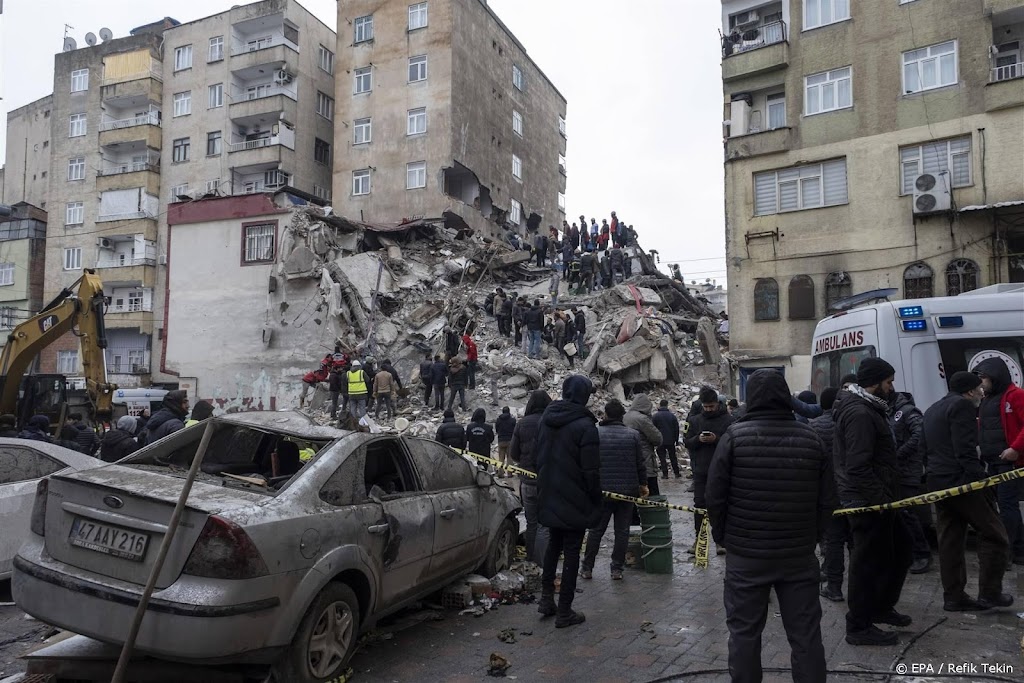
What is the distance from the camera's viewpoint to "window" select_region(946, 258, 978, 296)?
62.7ft

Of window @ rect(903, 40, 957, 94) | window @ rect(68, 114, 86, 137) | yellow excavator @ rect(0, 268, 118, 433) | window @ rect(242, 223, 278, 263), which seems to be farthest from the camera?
window @ rect(68, 114, 86, 137)

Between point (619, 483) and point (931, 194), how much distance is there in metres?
17.1

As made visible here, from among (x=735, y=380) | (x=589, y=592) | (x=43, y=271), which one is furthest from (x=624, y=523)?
(x=43, y=271)

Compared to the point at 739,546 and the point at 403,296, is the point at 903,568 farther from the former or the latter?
the point at 403,296

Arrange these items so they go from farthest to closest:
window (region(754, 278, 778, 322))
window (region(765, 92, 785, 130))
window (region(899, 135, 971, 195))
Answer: window (region(765, 92, 785, 130)) → window (region(754, 278, 778, 322)) → window (region(899, 135, 971, 195))

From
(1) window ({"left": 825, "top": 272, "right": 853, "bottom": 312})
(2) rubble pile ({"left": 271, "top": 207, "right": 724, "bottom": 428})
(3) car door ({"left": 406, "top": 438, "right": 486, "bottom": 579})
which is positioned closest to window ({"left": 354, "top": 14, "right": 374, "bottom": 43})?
(2) rubble pile ({"left": 271, "top": 207, "right": 724, "bottom": 428})

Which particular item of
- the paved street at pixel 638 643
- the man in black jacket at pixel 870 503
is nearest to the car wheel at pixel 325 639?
the paved street at pixel 638 643

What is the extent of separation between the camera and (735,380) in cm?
2225

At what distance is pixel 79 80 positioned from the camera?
138 feet

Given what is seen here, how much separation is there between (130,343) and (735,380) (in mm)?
31538

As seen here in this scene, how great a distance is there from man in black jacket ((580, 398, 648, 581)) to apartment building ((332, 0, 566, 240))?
2776 centimetres

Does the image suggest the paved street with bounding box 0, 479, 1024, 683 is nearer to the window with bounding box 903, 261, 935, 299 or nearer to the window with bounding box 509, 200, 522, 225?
the window with bounding box 903, 261, 935, 299

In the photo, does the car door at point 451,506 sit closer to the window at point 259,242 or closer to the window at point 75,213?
the window at point 259,242

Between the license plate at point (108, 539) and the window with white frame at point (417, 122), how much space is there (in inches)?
1283
